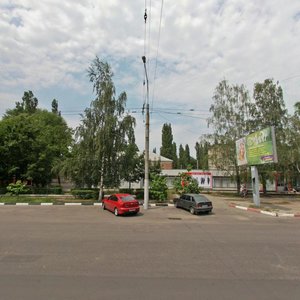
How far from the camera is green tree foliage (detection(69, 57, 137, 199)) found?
28281 mm

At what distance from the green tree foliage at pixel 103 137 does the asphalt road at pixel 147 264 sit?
1557cm

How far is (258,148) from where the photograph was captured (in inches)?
952

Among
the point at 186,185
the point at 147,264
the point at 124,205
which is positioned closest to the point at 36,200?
the point at 124,205

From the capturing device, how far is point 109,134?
1116 inches

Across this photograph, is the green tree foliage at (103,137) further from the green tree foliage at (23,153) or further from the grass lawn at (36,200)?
the green tree foliage at (23,153)

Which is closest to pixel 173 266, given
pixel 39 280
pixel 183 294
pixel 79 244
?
pixel 183 294

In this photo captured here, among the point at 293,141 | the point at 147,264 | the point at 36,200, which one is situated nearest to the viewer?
the point at 147,264

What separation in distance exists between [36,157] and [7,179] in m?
5.25

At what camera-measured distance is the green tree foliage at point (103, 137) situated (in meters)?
28.3

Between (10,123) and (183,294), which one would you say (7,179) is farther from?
(183,294)

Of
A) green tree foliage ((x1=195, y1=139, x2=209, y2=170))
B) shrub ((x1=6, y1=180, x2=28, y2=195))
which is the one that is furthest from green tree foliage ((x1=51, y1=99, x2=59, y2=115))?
green tree foliage ((x1=195, y1=139, x2=209, y2=170))

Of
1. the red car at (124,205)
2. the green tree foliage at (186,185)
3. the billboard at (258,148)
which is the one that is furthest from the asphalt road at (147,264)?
the green tree foliage at (186,185)

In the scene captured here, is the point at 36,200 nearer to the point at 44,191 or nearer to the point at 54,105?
the point at 44,191

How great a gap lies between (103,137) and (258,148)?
14.7 metres
